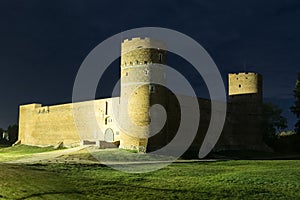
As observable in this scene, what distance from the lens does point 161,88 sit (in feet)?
99.8

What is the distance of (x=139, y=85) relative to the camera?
2989cm

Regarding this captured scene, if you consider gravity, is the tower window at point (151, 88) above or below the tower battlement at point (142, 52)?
below

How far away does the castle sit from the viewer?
29.7 metres

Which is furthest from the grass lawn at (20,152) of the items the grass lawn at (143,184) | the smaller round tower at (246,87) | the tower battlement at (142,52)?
the smaller round tower at (246,87)

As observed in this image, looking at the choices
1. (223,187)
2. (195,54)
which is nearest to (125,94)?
(195,54)

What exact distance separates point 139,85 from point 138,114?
213 cm

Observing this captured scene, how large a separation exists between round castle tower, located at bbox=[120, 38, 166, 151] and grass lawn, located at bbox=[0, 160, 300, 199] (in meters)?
9.01

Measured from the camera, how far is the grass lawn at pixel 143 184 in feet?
43.7

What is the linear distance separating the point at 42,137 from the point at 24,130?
5972 mm

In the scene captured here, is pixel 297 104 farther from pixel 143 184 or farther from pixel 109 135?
pixel 143 184

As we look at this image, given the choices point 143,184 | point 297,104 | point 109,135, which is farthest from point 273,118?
point 143,184

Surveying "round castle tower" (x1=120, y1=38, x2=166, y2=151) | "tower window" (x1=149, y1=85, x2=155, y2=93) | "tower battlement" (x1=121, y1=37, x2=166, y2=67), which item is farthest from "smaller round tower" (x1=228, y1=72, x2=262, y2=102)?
"tower window" (x1=149, y1=85, x2=155, y2=93)

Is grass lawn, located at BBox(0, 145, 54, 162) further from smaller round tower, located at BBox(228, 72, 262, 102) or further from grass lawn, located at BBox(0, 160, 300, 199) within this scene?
smaller round tower, located at BBox(228, 72, 262, 102)

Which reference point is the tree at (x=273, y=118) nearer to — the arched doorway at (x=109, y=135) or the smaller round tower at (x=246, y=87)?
the smaller round tower at (x=246, y=87)
